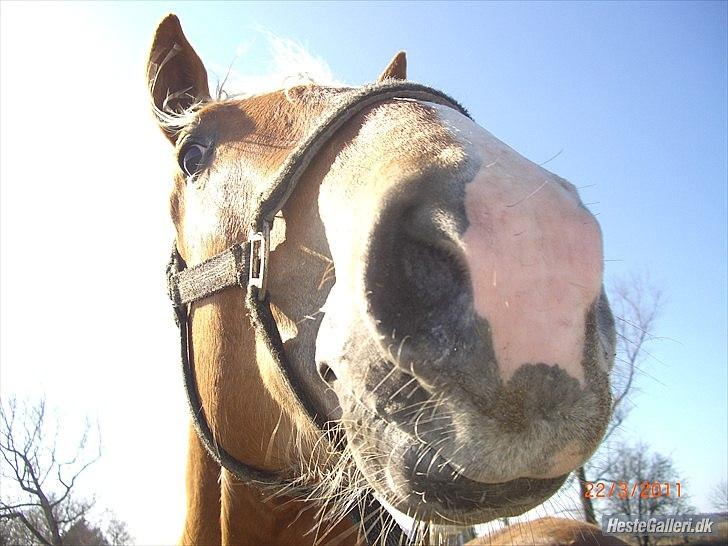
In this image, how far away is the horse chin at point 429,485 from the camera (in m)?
1.28

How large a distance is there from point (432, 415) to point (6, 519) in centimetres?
2385

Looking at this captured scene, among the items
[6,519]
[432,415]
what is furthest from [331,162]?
[6,519]

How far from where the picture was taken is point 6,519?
1894 cm

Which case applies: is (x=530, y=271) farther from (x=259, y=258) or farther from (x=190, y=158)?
(x=190, y=158)

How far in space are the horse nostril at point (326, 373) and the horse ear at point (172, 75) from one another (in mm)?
1722

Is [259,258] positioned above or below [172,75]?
below

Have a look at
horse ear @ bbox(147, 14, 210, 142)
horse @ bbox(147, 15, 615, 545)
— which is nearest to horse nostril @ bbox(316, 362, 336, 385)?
horse @ bbox(147, 15, 615, 545)

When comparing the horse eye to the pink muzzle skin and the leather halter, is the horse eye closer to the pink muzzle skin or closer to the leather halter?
the leather halter

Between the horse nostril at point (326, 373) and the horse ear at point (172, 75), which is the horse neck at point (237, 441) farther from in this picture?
the horse ear at point (172, 75)

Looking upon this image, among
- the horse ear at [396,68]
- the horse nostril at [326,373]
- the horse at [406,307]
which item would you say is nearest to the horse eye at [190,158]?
the horse at [406,307]

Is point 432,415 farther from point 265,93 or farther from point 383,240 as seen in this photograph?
point 265,93

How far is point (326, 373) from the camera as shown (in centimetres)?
159

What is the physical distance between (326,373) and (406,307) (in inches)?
18.6

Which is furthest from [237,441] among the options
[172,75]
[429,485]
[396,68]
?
[396,68]
